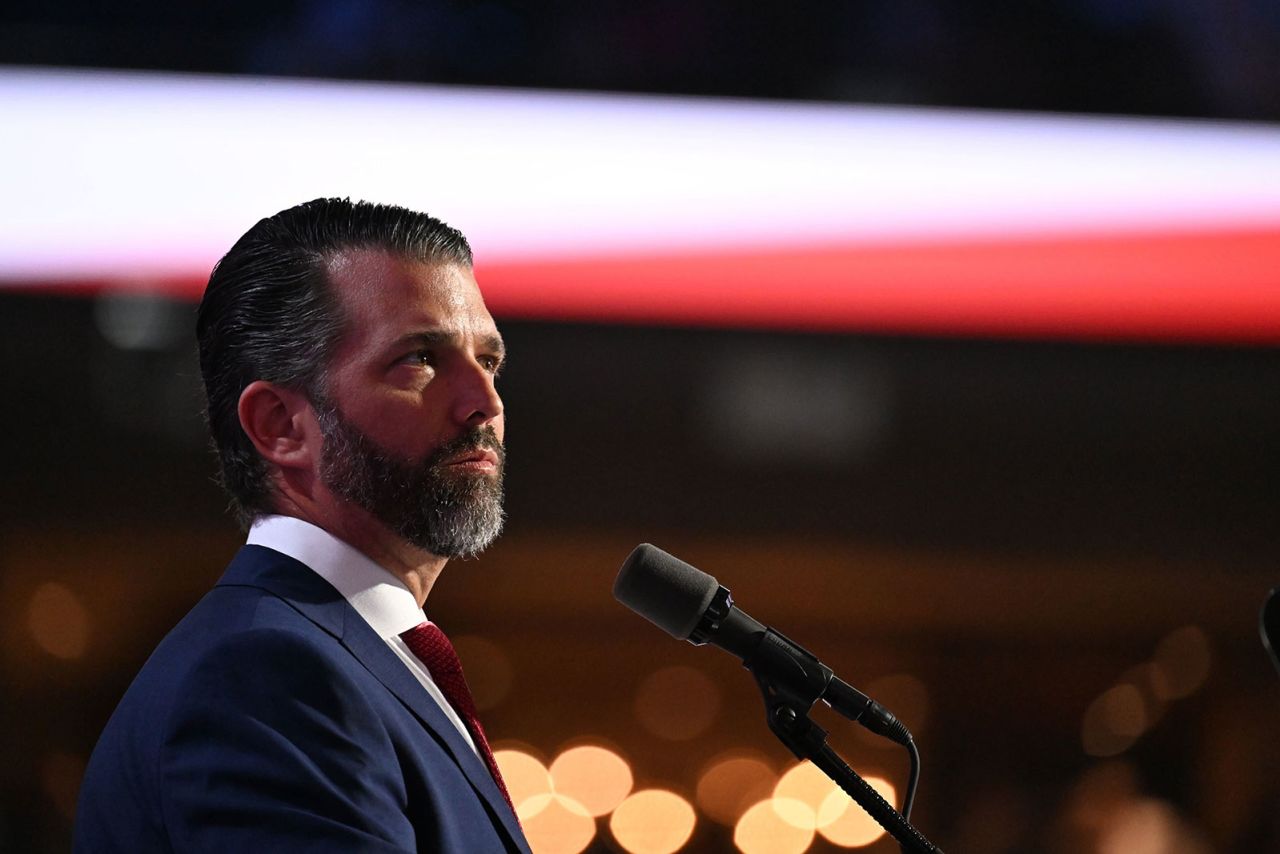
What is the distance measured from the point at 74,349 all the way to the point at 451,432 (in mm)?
2638

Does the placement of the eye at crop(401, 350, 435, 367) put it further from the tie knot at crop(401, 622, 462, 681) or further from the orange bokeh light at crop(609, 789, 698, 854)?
the orange bokeh light at crop(609, 789, 698, 854)

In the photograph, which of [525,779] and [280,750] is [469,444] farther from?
[525,779]

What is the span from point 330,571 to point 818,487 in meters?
2.75

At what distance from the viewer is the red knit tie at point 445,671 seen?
121 centimetres

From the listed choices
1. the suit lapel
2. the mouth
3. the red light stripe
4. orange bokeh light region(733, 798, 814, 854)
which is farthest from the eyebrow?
orange bokeh light region(733, 798, 814, 854)

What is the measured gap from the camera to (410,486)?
1242 mm

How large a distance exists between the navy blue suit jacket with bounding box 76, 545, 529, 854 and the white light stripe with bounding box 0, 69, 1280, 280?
2074 millimetres

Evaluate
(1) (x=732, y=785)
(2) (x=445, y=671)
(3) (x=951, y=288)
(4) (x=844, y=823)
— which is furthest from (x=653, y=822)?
(2) (x=445, y=671)

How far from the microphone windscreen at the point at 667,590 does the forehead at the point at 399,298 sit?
0.33 metres

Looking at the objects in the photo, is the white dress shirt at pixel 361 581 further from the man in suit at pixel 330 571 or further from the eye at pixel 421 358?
the eye at pixel 421 358

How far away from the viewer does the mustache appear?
1.26 metres

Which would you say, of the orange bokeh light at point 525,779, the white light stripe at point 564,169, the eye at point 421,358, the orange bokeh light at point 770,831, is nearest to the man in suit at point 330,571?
the eye at point 421,358

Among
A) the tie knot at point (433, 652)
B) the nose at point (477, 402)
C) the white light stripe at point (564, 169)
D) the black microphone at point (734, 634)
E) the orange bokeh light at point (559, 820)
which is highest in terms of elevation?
the white light stripe at point (564, 169)

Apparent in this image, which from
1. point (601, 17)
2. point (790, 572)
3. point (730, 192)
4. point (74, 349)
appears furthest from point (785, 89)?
point (74, 349)
